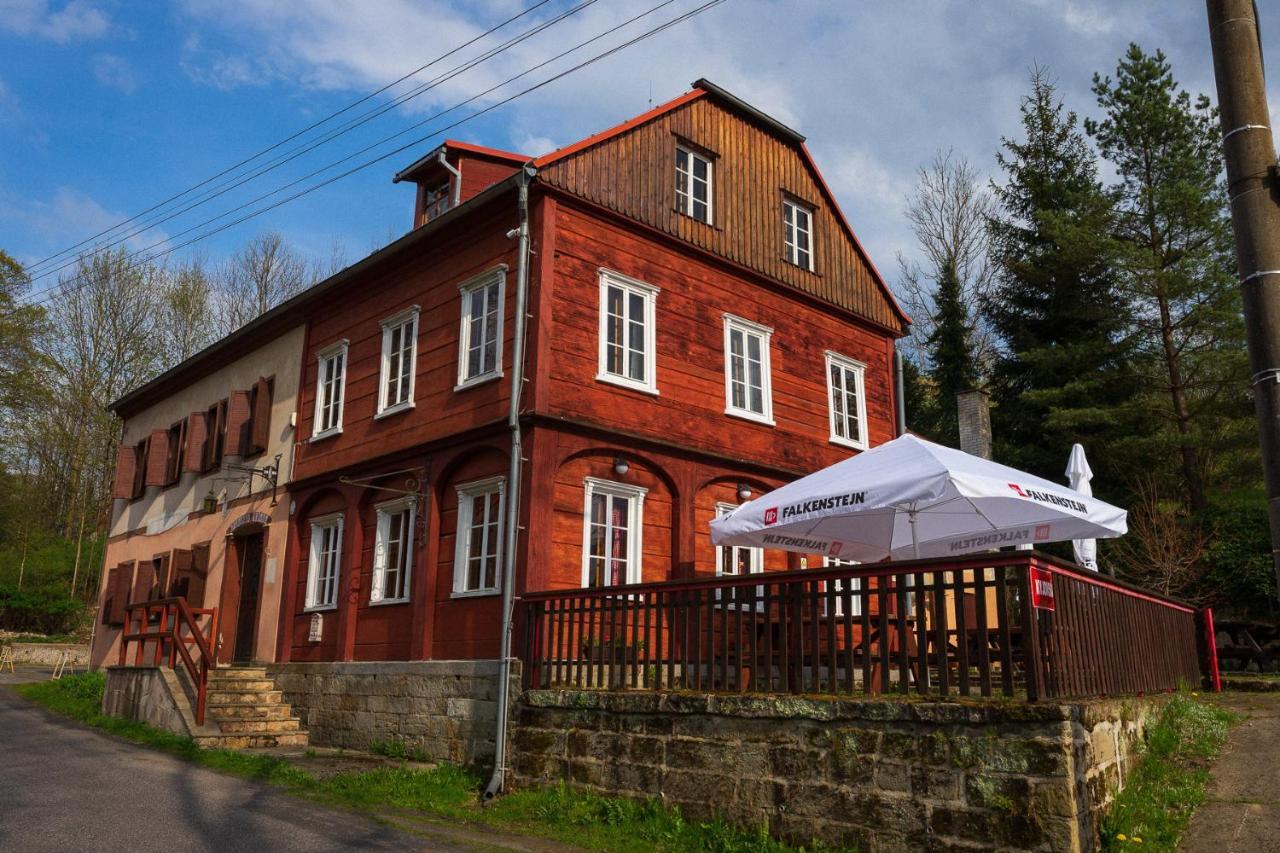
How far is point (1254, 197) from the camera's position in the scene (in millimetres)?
4410

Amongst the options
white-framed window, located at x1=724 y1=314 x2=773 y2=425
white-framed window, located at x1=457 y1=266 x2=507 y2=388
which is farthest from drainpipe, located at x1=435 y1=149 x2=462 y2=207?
white-framed window, located at x1=724 y1=314 x2=773 y2=425

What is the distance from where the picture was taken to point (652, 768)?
959cm

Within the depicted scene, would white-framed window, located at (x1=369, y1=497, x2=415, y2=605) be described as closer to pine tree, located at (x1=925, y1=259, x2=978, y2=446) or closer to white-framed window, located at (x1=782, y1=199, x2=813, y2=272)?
white-framed window, located at (x1=782, y1=199, x2=813, y2=272)

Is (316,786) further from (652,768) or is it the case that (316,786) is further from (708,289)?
(708,289)

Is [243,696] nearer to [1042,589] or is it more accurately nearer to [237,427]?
[237,427]

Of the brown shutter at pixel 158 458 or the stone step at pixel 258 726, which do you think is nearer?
the stone step at pixel 258 726

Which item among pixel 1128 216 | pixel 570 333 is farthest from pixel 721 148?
pixel 1128 216

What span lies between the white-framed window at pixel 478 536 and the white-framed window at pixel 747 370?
3.96 metres

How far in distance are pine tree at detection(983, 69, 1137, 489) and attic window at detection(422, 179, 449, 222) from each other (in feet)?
50.5

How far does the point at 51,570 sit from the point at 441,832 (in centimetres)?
3314

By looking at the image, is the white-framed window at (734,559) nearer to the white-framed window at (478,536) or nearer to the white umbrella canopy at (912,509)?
the white umbrella canopy at (912,509)

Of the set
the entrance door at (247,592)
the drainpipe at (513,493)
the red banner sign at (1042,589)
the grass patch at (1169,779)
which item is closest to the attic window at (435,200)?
the drainpipe at (513,493)

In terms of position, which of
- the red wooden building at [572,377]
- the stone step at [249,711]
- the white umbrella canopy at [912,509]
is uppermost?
the red wooden building at [572,377]

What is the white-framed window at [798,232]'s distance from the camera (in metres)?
17.5
